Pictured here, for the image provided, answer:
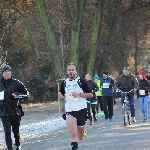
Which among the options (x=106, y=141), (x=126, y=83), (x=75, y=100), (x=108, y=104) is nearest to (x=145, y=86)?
(x=126, y=83)

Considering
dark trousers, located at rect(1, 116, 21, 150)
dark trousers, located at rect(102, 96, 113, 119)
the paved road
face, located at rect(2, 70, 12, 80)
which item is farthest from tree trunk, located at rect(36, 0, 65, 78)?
face, located at rect(2, 70, 12, 80)

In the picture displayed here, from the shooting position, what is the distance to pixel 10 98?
414 inches

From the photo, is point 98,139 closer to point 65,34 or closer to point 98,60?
point 65,34

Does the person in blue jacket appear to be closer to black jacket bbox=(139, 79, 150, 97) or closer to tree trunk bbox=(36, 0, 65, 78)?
A: black jacket bbox=(139, 79, 150, 97)

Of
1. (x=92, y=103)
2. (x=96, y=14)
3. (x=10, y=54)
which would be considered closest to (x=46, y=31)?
(x=96, y=14)

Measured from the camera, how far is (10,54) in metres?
41.9

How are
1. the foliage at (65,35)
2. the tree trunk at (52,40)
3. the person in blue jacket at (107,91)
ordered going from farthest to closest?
the foliage at (65,35) → the tree trunk at (52,40) → the person in blue jacket at (107,91)

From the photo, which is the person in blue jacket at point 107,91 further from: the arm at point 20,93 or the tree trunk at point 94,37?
the tree trunk at point 94,37

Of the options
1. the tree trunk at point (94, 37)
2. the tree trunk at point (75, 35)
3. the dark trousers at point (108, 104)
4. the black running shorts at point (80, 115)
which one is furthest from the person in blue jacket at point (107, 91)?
the tree trunk at point (94, 37)

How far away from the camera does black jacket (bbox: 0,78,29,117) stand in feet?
34.3

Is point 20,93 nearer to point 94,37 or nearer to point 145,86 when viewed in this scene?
point 145,86

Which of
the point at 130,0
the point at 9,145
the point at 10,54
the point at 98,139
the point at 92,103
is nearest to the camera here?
the point at 9,145

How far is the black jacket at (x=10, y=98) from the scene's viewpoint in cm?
1045

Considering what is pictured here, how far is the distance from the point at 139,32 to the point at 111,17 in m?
5.45
